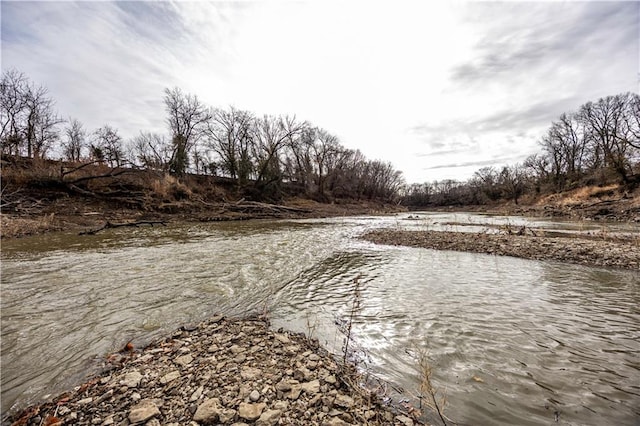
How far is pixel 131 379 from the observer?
279 cm

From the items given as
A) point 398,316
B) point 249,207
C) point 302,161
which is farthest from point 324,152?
point 398,316

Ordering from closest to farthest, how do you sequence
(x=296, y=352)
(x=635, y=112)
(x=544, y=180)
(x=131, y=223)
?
1. (x=296, y=352)
2. (x=131, y=223)
3. (x=635, y=112)
4. (x=544, y=180)

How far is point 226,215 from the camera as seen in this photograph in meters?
24.2

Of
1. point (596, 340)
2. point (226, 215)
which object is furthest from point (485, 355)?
point (226, 215)

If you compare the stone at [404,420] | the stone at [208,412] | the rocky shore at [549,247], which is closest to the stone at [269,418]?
the stone at [208,412]

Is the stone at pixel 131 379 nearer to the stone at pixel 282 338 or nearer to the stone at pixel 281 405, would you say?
the stone at pixel 281 405

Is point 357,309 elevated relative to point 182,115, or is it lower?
lower

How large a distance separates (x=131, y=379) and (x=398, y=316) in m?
4.07

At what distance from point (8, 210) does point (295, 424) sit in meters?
22.4

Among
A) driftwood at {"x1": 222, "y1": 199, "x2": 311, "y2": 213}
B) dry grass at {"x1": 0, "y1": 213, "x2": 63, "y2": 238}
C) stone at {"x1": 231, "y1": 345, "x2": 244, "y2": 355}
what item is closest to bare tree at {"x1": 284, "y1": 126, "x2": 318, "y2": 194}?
driftwood at {"x1": 222, "y1": 199, "x2": 311, "y2": 213}

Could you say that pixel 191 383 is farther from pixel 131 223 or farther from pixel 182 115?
pixel 182 115

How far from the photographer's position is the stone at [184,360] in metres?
3.10

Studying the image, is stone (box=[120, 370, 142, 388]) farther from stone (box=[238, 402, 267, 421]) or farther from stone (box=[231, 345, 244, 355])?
stone (box=[238, 402, 267, 421])

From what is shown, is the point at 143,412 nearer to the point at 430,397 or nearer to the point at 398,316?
the point at 430,397
